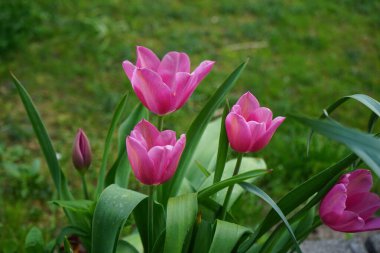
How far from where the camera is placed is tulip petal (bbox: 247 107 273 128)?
1.27 meters

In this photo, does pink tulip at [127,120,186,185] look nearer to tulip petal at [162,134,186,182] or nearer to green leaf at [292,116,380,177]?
tulip petal at [162,134,186,182]

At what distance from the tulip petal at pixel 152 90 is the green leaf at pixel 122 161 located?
16.1 inches

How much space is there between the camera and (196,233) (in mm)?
1417

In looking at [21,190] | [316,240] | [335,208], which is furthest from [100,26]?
[335,208]

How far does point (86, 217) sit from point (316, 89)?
2404 millimetres

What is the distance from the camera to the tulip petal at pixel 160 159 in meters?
1.16

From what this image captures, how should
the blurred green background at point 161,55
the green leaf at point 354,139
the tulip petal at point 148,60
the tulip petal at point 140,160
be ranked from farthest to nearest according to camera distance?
the blurred green background at point 161,55 → the tulip petal at point 148,60 → the tulip petal at point 140,160 → the green leaf at point 354,139

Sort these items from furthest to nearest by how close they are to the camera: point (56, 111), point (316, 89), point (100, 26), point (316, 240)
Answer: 1. point (100, 26)
2. point (316, 89)
3. point (56, 111)
4. point (316, 240)

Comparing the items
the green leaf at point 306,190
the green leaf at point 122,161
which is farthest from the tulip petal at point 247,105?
the green leaf at point 122,161

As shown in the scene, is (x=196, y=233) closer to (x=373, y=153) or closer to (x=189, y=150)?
(x=189, y=150)

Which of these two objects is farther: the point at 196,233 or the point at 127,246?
the point at 127,246

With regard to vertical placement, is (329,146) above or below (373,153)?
below

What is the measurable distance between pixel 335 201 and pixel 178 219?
39cm

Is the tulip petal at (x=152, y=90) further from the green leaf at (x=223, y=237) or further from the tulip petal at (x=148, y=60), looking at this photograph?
the green leaf at (x=223, y=237)
